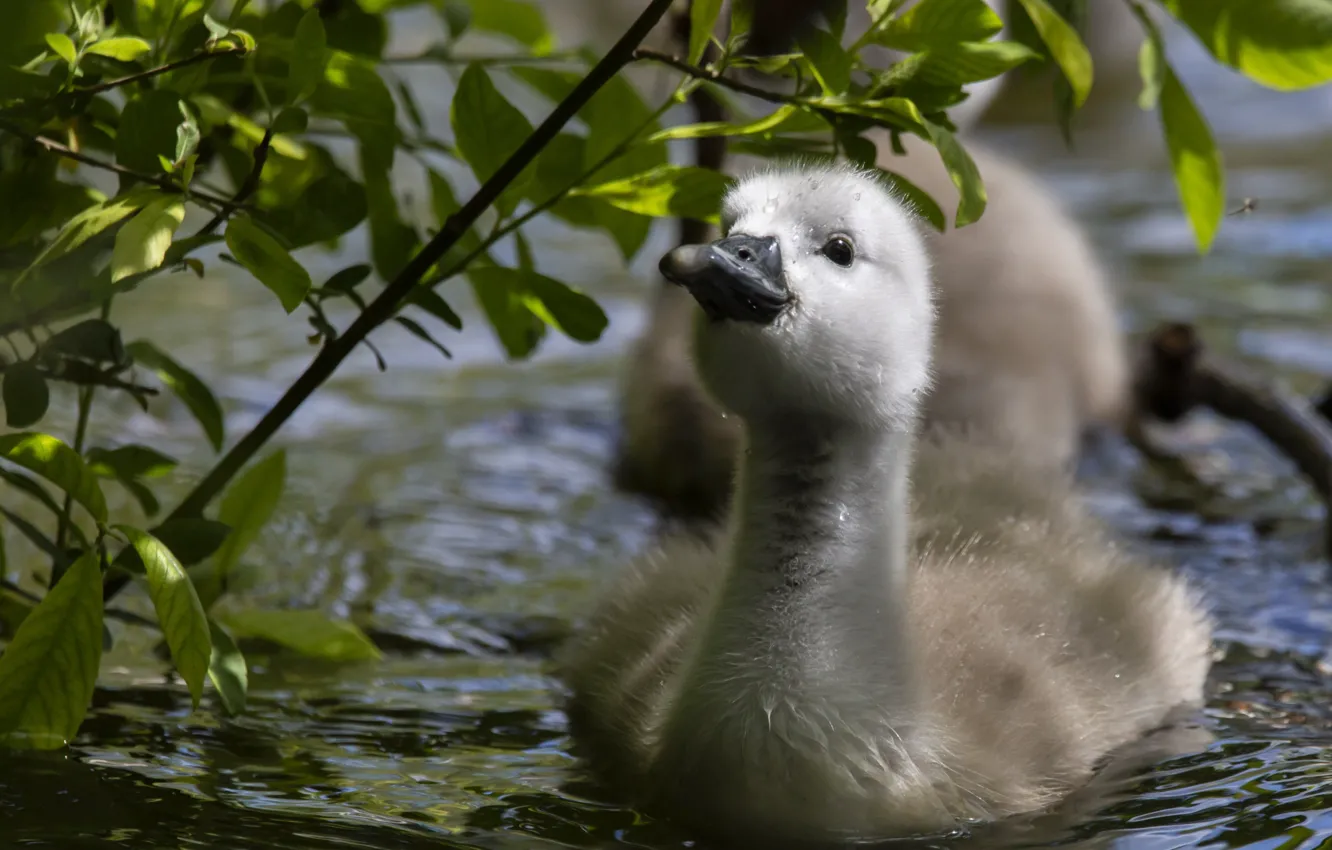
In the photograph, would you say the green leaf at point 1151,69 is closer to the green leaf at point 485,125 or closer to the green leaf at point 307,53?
the green leaf at point 485,125

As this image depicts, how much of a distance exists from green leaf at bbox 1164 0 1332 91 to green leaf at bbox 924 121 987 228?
0.33 m

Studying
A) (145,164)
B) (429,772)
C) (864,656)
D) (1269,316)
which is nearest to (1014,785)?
(864,656)

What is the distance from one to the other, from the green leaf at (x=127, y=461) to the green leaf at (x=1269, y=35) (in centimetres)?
146

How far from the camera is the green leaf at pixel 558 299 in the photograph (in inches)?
100

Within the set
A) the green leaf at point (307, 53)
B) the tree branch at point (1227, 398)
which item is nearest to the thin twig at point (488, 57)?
the green leaf at point (307, 53)

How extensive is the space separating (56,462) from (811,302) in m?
0.95

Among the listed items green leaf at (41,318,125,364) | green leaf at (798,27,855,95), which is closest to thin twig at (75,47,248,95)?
green leaf at (41,318,125,364)

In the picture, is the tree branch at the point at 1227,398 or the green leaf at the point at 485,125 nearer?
the green leaf at the point at 485,125

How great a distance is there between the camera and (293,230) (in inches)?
94.7

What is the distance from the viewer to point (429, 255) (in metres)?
2.36

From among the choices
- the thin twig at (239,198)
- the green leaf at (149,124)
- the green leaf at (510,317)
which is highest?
the green leaf at (149,124)

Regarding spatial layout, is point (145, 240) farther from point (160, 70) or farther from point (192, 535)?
point (192, 535)

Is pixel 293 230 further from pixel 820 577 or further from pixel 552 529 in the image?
pixel 552 529

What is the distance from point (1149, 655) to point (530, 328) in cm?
111
